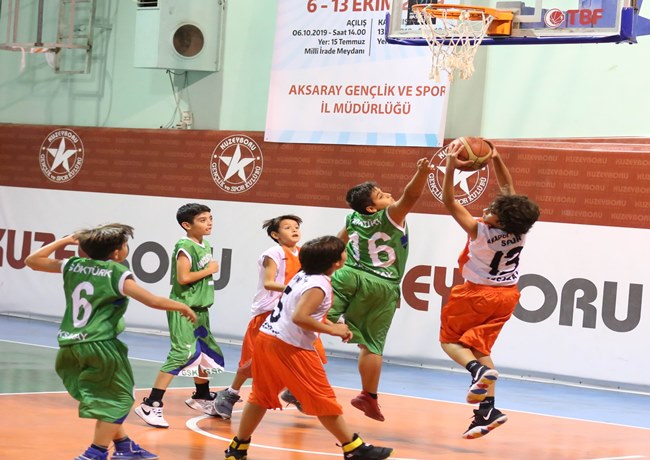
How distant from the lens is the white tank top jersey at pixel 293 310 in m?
6.47

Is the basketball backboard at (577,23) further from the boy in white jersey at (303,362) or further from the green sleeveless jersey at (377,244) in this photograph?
the boy in white jersey at (303,362)

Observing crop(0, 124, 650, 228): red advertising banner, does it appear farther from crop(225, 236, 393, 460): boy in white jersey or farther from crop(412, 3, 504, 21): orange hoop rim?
crop(225, 236, 393, 460): boy in white jersey

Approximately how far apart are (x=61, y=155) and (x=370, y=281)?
7693 millimetres

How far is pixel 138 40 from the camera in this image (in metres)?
14.5

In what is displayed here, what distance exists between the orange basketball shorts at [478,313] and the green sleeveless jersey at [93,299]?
8.16 feet

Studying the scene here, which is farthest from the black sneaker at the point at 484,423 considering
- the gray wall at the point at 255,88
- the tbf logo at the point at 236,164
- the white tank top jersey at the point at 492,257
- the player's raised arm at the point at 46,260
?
the tbf logo at the point at 236,164

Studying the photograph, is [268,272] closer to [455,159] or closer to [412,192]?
[412,192]

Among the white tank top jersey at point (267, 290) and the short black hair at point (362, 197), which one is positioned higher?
the short black hair at point (362, 197)

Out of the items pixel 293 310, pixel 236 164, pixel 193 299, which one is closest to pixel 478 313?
pixel 293 310

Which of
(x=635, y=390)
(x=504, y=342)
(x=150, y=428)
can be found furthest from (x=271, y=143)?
(x=150, y=428)

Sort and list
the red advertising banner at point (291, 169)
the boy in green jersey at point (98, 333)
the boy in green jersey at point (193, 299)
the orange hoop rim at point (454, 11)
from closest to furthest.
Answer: the boy in green jersey at point (98, 333) < the boy in green jersey at point (193, 299) < the orange hoop rim at point (454, 11) < the red advertising banner at point (291, 169)

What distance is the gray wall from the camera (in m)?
12.3

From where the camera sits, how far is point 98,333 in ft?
20.5

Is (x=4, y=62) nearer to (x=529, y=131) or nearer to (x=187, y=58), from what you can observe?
(x=187, y=58)
